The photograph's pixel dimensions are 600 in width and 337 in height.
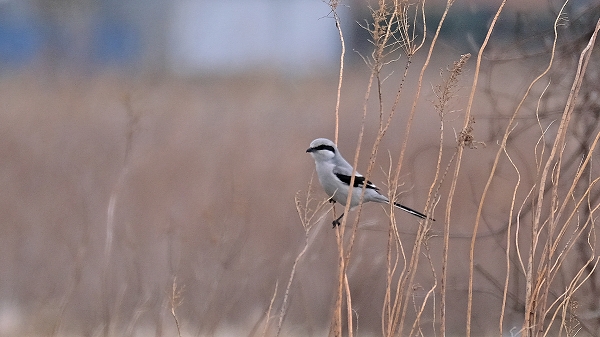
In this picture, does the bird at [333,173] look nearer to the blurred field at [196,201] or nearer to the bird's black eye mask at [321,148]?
the bird's black eye mask at [321,148]

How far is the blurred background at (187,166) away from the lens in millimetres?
2297

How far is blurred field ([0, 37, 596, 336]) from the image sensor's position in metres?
2.55

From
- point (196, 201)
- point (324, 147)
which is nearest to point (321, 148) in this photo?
point (324, 147)

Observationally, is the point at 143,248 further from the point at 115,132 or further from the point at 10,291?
the point at 115,132

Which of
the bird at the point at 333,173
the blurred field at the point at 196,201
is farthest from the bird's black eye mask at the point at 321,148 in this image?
the blurred field at the point at 196,201

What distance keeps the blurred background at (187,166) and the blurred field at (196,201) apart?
0.02 metres

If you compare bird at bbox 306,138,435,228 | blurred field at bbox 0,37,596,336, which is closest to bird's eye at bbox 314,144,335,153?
bird at bbox 306,138,435,228

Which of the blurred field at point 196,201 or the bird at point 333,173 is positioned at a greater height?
the bird at point 333,173

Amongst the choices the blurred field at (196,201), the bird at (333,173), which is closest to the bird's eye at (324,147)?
the bird at (333,173)

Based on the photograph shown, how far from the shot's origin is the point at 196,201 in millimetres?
3891

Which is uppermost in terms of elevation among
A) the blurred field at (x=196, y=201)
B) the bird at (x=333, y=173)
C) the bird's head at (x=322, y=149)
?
the bird's head at (x=322, y=149)

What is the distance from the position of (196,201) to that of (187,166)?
23.5 inches

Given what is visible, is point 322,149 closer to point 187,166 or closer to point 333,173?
point 333,173

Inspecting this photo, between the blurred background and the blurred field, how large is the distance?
2 centimetres
